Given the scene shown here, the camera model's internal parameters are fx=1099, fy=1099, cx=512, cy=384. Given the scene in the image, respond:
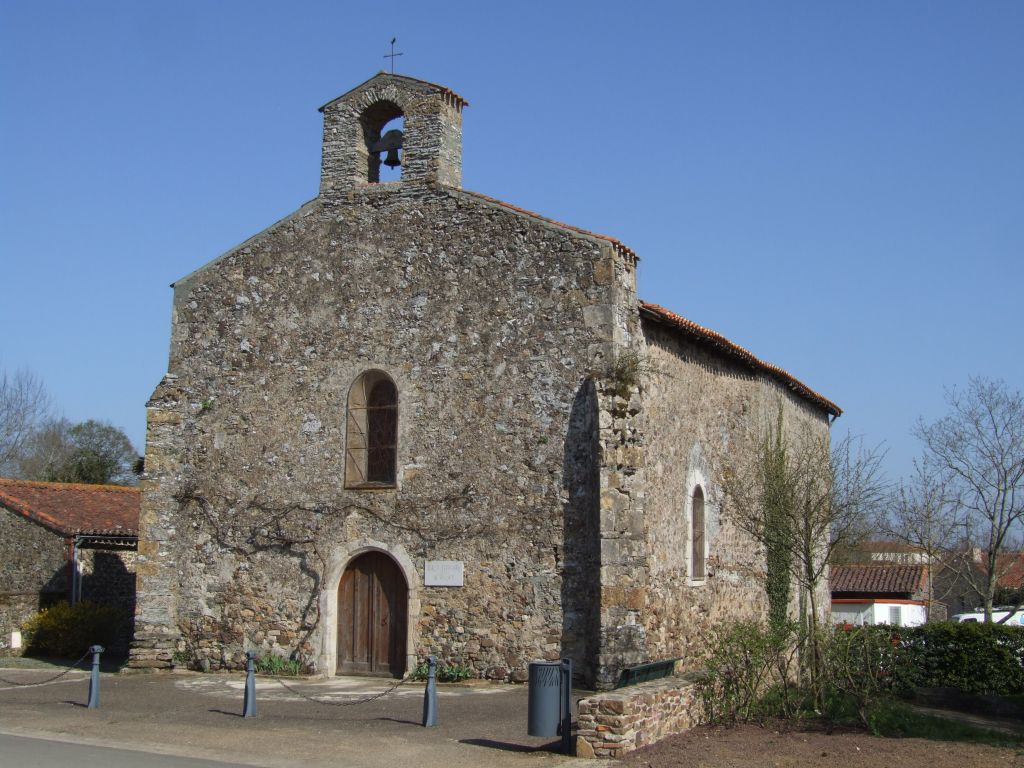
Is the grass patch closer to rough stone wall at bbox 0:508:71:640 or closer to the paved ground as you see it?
the paved ground

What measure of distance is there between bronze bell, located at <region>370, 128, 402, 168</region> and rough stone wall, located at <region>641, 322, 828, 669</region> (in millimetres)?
5389

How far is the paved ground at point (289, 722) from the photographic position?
1157cm

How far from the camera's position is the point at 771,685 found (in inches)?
551

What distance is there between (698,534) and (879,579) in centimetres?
2499

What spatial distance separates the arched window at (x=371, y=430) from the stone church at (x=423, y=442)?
0.04 metres

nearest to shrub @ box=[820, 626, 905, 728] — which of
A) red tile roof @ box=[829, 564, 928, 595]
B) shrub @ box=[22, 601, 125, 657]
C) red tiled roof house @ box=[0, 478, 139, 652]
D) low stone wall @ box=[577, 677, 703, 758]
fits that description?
low stone wall @ box=[577, 677, 703, 758]

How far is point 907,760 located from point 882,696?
3457 millimetres

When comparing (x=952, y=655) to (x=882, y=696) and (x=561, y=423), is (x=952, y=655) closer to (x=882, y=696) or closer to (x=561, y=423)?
(x=882, y=696)

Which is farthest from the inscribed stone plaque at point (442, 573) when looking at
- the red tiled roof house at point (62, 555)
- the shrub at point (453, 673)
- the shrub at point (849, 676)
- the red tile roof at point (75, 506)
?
the red tile roof at point (75, 506)

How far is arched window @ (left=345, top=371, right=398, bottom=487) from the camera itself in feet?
59.8

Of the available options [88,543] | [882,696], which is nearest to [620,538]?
[882,696]

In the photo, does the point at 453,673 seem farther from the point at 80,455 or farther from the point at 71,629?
the point at 80,455

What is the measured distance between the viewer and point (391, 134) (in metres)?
19.3

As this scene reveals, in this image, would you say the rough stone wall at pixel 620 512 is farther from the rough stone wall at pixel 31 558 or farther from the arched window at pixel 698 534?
the rough stone wall at pixel 31 558
